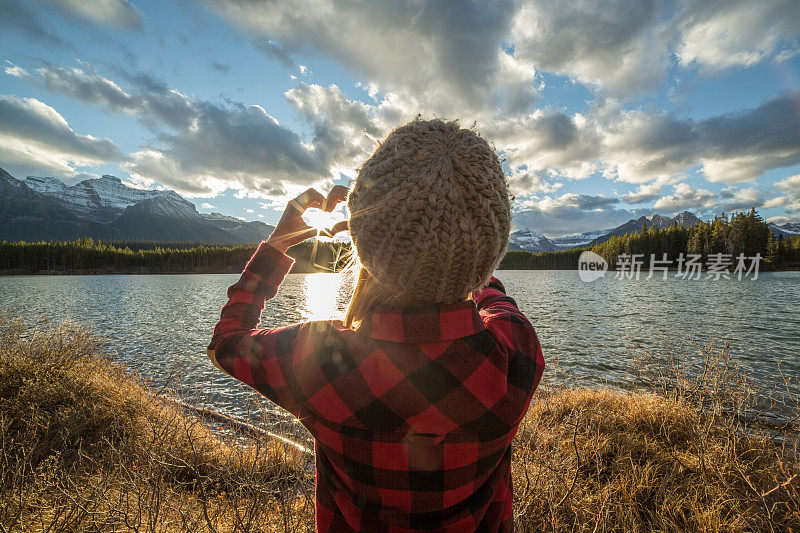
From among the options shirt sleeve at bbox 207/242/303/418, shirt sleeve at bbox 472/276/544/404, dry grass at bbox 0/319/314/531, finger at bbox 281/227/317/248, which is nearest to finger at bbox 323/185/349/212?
finger at bbox 281/227/317/248

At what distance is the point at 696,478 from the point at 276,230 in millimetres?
5781

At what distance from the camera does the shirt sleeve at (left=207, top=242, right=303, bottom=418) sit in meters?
1.14

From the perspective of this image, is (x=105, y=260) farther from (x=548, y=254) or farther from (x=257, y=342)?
(x=548, y=254)

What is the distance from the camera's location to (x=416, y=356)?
41.3 inches

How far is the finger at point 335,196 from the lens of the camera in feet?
5.19

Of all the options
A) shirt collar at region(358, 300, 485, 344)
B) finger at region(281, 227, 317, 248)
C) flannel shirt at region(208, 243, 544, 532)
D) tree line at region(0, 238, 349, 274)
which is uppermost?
finger at region(281, 227, 317, 248)

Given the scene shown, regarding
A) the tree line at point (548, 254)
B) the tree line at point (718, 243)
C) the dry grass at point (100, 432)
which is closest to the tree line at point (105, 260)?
the tree line at point (548, 254)

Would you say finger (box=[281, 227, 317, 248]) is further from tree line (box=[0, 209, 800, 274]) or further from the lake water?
tree line (box=[0, 209, 800, 274])

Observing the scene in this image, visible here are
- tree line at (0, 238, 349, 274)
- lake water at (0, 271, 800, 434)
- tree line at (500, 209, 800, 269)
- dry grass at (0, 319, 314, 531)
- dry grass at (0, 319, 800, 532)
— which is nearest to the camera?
dry grass at (0, 319, 800, 532)

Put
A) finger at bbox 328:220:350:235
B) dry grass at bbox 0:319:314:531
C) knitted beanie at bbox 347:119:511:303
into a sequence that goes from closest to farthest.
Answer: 1. knitted beanie at bbox 347:119:511:303
2. finger at bbox 328:220:350:235
3. dry grass at bbox 0:319:314:531

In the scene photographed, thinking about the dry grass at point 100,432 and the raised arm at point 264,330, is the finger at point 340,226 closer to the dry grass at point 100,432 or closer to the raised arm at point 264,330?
the raised arm at point 264,330

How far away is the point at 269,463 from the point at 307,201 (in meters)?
5.33

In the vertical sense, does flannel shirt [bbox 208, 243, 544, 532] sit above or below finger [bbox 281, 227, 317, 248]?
below

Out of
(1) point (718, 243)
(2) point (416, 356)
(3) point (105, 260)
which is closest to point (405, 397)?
(2) point (416, 356)
